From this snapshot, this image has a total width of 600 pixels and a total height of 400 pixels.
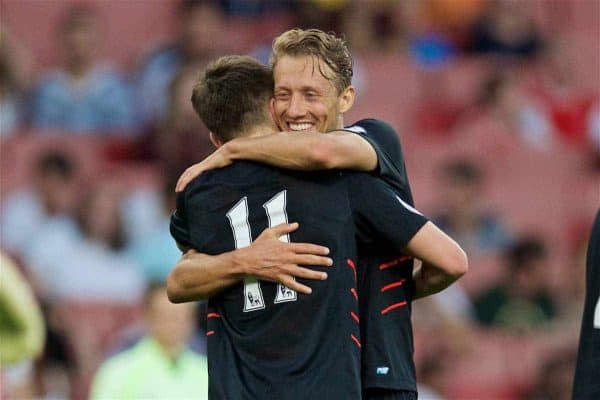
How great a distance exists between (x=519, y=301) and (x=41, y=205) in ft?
12.4

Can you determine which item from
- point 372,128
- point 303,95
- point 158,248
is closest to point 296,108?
point 303,95

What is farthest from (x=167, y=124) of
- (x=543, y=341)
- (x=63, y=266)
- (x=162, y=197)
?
(x=543, y=341)

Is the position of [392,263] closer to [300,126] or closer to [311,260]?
[311,260]

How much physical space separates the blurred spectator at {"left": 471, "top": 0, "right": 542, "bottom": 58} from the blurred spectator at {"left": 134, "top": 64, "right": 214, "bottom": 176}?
275 cm

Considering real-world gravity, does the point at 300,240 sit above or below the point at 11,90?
below

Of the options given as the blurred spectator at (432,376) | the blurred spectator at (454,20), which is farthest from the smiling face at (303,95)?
the blurred spectator at (454,20)

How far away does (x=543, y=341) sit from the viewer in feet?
34.3

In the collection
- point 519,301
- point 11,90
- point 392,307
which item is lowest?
point 392,307

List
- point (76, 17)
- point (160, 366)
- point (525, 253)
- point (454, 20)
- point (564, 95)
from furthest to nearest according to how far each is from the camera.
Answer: point (454, 20) → point (564, 95) → point (76, 17) → point (525, 253) → point (160, 366)

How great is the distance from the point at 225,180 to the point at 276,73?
1.21 ft

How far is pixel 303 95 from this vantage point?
426 centimetres

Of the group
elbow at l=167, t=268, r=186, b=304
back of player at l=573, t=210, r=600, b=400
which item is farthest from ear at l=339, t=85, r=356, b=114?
back of player at l=573, t=210, r=600, b=400

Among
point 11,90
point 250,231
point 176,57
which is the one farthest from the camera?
point 176,57

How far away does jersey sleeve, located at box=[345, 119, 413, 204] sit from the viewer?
430cm
